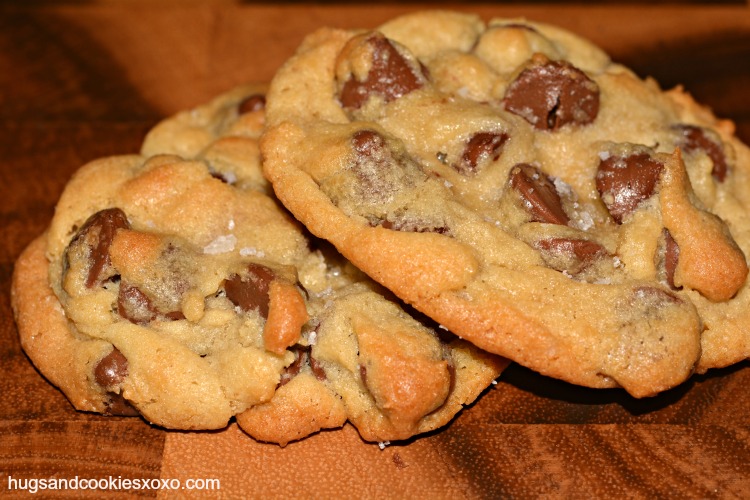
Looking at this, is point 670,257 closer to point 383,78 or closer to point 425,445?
point 425,445

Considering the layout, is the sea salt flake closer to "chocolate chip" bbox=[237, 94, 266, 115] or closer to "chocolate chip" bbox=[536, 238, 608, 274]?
"chocolate chip" bbox=[237, 94, 266, 115]

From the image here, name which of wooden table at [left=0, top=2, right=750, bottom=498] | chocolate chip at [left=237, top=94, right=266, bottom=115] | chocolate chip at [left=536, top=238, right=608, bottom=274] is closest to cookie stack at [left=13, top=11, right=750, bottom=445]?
chocolate chip at [left=536, top=238, right=608, bottom=274]

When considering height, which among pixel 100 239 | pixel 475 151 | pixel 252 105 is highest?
pixel 475 151

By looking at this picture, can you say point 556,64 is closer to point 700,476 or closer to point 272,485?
point 700,476

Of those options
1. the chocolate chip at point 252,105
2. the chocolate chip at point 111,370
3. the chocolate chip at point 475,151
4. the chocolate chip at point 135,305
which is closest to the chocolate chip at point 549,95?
the chocolate chip at point 475,151

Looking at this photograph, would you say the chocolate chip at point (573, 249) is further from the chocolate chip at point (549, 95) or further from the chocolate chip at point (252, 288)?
the chocolate chip at point (252, 288)

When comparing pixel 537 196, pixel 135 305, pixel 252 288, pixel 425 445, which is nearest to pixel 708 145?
pixel 537 196
